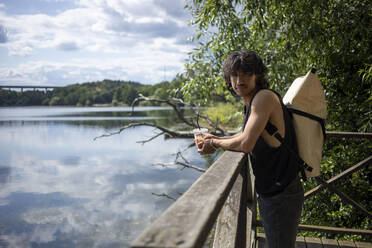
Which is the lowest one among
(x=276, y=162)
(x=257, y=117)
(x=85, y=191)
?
(x=85, y=191)

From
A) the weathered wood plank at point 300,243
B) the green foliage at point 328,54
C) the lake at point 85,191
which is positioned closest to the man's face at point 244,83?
the weathered wood plank at point 300,243

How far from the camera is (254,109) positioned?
52.7 inches

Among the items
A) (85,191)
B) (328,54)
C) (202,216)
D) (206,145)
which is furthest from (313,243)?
(85,191)

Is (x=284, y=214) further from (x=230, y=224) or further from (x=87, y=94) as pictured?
(x=87, y=94)

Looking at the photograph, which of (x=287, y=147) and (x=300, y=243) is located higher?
(x=287, y=147)

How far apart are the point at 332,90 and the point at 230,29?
5.39 ft

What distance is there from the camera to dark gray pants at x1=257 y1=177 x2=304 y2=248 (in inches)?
58.0

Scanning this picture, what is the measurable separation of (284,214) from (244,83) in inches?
25.7

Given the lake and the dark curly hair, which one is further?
the lake

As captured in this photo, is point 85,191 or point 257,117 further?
point 85,191

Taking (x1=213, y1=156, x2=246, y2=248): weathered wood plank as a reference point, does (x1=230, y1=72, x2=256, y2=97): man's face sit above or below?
above

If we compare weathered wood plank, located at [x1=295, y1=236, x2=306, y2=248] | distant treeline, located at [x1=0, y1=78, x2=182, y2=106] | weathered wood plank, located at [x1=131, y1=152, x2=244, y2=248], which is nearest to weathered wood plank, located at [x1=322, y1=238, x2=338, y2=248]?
weathered wood plank, located at [x1=295, y1=236, x2=306, y2=248]

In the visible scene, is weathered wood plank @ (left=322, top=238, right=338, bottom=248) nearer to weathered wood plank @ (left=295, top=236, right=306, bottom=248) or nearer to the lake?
weathered wood plank @ (left=295, top=236, right=306, bottom=248)

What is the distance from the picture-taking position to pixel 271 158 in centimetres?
144
